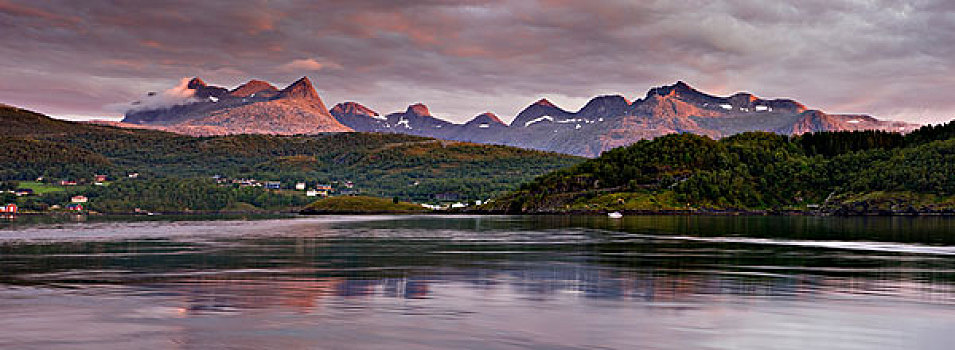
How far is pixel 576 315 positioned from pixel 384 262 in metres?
32.3

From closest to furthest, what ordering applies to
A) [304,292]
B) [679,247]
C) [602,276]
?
1. [304,292]
2. [602,276]
3. [679,247]

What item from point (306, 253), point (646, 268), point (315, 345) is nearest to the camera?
point (315, 345)

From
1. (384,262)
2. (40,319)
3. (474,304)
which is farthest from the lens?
(384,262)

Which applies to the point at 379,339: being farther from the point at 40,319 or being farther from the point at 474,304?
the point at 40,319

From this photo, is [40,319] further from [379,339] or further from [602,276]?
[602,276]

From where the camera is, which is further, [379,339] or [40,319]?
[40,319]

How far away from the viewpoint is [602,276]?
4959cm

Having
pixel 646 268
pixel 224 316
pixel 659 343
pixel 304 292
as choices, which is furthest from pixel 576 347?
pixel 646 268

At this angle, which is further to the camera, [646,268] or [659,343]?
[646,268]

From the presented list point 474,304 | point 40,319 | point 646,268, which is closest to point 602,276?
point 646,268

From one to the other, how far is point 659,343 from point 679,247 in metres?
60.0

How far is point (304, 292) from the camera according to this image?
38.8 m

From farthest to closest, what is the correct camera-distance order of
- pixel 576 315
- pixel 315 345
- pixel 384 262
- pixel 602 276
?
pixel 384 262, pixel 602 276, pixel 576 315, pixel 315 345

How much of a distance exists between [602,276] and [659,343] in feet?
80.6
